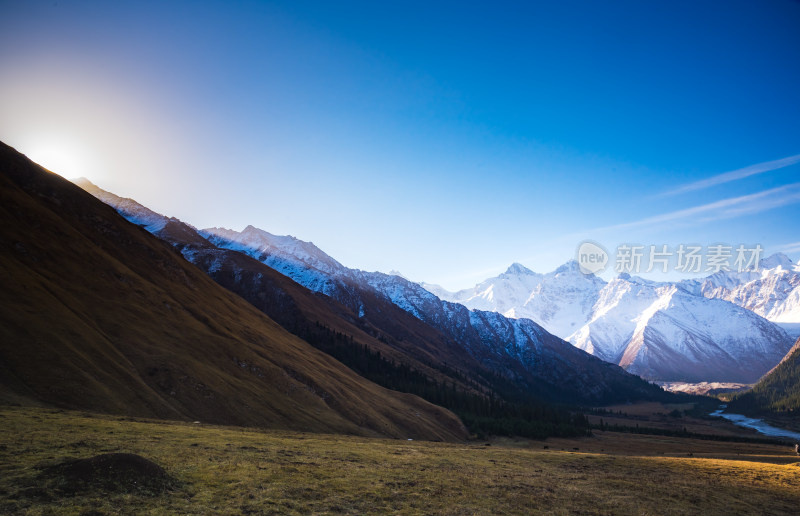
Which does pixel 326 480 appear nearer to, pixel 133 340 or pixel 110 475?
pixel 110 475

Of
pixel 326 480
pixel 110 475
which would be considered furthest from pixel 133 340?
pixel 326 480

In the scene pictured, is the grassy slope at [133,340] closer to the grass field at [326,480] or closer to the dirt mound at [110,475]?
the grass field at [326,480]

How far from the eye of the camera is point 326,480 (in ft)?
112

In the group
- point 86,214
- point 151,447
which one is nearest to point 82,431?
point 151,447

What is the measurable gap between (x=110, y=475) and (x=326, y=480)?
1547cm

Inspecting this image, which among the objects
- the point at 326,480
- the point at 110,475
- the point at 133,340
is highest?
the point at 326,480

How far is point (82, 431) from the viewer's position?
125ft

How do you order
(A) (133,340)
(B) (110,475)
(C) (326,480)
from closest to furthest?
(B) (110,475) → (C) (326,480) → (A) (133,340)

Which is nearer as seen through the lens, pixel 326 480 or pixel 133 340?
pixel 326 480

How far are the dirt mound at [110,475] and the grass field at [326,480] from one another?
551 millimetres

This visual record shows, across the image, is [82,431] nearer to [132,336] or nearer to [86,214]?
[132,336]

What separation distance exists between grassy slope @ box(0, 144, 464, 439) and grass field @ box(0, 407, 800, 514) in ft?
48.0

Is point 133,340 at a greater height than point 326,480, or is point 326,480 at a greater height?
point 326,480

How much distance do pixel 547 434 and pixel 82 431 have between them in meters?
182
